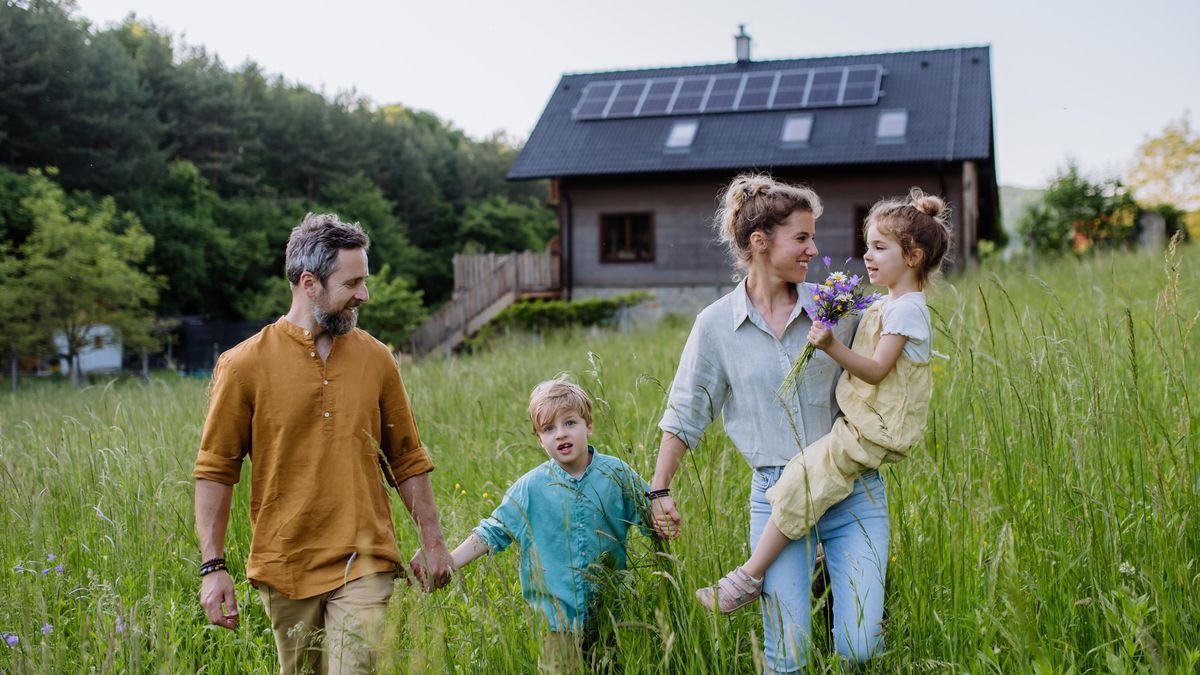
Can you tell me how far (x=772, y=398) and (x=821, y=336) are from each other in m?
0.42

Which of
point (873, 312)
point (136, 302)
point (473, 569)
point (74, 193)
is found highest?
point (74, 193)

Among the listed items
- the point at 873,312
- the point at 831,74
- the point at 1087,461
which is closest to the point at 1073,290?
the point at 1087,461

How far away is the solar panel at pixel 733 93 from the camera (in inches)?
907

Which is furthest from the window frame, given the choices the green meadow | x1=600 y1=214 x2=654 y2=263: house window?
the green meadow

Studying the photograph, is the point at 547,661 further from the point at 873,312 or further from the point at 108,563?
the point at 108,563

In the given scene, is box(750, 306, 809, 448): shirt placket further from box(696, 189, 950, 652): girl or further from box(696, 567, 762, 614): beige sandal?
box(696, 567, 762, 614): beige sandal

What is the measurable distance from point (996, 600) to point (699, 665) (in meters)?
0.93

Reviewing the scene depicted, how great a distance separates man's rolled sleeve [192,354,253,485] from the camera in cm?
289

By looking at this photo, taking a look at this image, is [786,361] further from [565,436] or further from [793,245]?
[565,436]

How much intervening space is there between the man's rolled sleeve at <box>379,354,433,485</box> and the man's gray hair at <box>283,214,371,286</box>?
375 mm

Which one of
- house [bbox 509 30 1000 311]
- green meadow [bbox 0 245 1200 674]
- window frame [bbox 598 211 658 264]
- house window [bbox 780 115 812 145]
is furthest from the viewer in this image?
window frame [bbox 598 211 658 264]

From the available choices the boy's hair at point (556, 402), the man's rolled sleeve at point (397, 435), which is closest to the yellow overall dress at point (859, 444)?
the boy's hair at point (556, 402)

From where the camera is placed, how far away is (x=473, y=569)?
156 inches

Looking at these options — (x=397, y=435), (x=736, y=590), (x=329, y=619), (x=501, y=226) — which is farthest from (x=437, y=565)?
(x=501, y=226)
